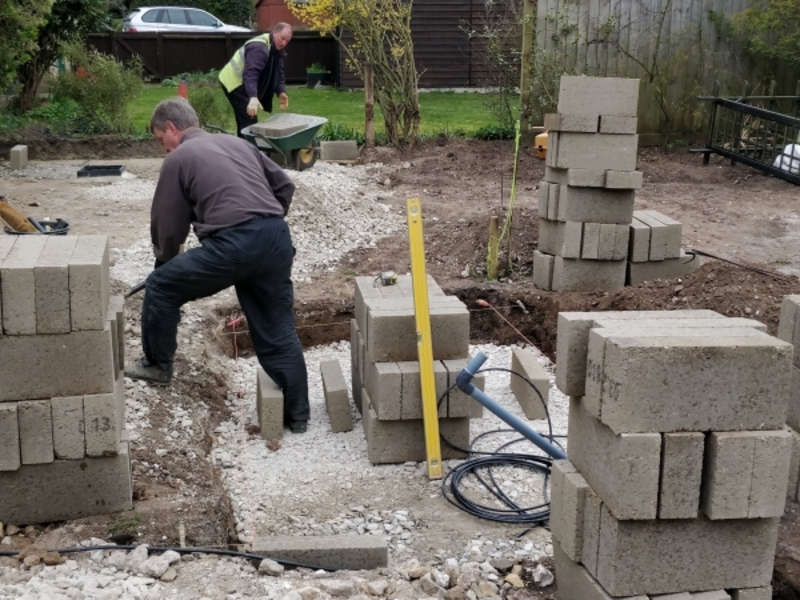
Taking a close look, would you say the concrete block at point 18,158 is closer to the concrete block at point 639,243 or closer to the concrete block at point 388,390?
the concrete block at point 639,243

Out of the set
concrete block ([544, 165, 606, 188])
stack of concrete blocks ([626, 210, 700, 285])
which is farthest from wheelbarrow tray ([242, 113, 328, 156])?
stack of concrete blocks ([626, 210, 700, 285])

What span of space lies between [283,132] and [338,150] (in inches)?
105

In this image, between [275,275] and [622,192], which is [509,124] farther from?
[275,275]

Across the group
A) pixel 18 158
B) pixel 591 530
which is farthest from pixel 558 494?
pixel 18 158

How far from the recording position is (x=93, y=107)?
15.3m

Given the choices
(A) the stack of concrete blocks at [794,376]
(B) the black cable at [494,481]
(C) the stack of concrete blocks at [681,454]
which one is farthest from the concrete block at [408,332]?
(C) the stack of concrete blocks at [681,454]

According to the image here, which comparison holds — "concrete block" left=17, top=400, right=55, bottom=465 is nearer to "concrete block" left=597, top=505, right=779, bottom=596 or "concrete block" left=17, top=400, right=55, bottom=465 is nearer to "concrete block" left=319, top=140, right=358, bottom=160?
"concrete block" left=597, top=505, right=779, bottom=596

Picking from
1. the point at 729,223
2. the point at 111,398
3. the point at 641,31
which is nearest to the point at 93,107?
the point at 641,31

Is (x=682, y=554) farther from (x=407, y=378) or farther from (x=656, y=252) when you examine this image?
(x=656, y=252)

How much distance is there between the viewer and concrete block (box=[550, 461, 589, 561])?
377cm

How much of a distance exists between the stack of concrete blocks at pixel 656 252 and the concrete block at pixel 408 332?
3.20 metres

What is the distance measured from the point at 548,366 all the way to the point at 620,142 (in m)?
2.01

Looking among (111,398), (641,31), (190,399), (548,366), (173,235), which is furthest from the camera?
(641,31)

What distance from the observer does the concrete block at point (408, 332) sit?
5.57 metres
